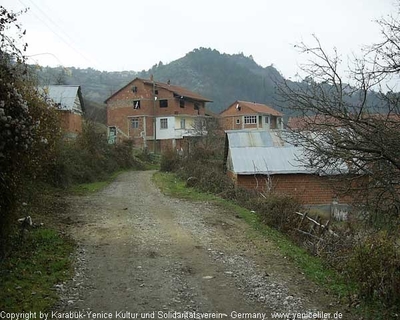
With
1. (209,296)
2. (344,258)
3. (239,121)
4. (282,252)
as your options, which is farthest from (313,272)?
(239,121)

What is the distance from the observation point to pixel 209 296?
6723 mm

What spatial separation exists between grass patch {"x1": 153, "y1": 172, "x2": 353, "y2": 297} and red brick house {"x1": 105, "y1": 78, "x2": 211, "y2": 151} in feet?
106

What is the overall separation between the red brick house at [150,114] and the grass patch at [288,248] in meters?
32.4

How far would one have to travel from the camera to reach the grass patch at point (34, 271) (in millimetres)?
6059

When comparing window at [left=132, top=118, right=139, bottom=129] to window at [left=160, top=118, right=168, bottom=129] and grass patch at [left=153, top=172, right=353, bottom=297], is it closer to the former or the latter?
window at [left=160, top=118, right=168, bottom=129]

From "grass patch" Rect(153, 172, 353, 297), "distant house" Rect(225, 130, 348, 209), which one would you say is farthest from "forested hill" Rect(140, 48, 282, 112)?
"grass patch" Rect(153, 172, 353, 297)

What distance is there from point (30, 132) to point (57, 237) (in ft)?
13.8

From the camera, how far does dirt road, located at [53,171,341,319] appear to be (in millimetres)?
6281

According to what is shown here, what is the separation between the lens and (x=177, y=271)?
8.03 metres

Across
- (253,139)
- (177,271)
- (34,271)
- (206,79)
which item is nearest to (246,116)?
(206,79)

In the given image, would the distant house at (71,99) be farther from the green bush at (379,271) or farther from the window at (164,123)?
the green bush at (379,271)

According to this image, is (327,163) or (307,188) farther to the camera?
(307,188)

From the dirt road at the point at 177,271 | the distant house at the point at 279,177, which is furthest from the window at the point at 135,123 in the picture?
the dirt road at the point at 177,271

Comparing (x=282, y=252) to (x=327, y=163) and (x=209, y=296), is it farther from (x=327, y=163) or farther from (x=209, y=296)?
(x=209, y=296)
